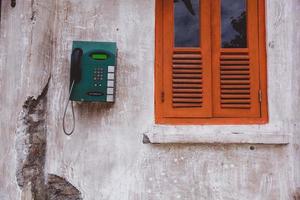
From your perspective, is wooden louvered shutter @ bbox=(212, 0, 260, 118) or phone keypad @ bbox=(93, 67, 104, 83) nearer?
phone keypad @ bbox=(93, 67, 104, 83)

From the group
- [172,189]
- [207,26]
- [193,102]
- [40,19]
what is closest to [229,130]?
[193,102]

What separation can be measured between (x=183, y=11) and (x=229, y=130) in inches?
41.6

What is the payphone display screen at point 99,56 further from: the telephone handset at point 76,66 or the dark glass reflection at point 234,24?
the dark glass reflection at point 234,24

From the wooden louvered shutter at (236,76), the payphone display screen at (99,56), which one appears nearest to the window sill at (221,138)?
the wooden louvered shutter at (236,76)

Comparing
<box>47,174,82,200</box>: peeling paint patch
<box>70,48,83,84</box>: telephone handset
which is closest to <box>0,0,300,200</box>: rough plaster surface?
<box>47,174,82,200</box>: peeling paint patch

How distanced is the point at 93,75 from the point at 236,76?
1.15 m

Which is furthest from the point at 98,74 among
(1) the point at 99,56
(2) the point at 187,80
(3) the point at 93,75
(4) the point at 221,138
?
(4) the point at 221,138

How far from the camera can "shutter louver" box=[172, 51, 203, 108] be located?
358 cm

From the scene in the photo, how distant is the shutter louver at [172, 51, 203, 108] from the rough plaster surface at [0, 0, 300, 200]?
190mm

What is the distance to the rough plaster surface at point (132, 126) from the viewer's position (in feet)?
11.3

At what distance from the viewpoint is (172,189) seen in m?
3.48

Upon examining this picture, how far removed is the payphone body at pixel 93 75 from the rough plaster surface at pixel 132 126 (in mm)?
142

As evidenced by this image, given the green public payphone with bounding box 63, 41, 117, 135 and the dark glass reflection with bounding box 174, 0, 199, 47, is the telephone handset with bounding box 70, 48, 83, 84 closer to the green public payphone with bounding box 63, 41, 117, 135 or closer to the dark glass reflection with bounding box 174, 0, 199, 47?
the green public payphone with bounding box 63, 41, 117, 135

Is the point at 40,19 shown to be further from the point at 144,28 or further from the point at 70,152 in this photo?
the point at 70,152
